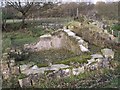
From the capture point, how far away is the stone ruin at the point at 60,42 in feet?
19.3

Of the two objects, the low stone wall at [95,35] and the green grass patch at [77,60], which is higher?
the low stone wall at [95,35]

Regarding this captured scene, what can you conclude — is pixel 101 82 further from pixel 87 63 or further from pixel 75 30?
pixel 75 30

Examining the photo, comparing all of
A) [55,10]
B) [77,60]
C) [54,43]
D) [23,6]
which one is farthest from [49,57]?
[23,6]

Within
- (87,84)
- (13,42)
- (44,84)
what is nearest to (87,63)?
(87,84)

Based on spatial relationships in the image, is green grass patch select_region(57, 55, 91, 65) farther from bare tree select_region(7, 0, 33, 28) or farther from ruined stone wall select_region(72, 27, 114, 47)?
bare tree select_region(7, 0, 33, 28)

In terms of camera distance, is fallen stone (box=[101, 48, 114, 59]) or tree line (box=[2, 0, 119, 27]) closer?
tree line (box=[2, 0, 119, 27])

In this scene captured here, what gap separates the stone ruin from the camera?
5.89 meters

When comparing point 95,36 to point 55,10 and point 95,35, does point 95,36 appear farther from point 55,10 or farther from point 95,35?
point 55,10

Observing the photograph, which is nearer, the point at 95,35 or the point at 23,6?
the point at 23,6

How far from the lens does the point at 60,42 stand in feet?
19.4

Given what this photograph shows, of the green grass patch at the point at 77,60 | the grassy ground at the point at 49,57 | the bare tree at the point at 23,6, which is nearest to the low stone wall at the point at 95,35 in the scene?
the grassy ground at the point at 49,57

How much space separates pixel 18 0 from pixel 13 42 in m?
0.56

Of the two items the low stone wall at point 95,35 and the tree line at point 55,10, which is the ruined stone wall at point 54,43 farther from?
the tree line at point 55,10

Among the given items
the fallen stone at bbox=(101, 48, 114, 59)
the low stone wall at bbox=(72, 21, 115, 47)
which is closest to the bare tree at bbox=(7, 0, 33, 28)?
the low stone wall at bbox=(72, 21, 115, 47)
